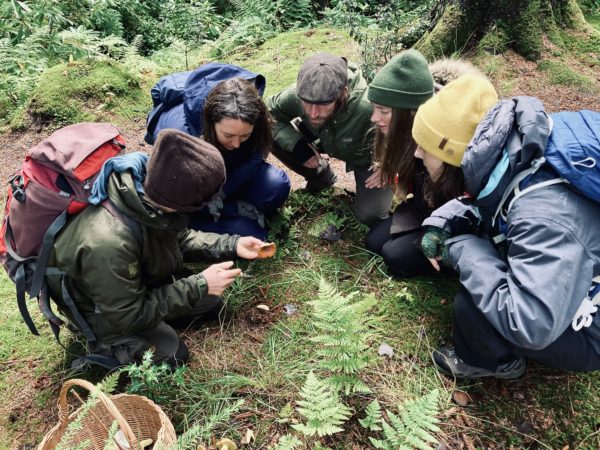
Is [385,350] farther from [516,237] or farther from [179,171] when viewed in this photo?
[179,171]

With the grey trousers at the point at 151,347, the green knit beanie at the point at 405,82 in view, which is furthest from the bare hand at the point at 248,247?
the green knit beanie at the point at 405,82

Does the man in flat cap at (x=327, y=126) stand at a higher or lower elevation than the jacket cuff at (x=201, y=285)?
higher

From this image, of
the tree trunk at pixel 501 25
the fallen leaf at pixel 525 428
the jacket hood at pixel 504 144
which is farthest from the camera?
the tree trunk at pixel 501 25

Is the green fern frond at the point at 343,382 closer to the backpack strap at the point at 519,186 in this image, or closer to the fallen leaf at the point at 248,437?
the fallen leaf at the point at 248,437

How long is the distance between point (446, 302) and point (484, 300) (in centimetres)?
104

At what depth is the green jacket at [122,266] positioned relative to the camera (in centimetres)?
236

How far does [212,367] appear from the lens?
2.91m

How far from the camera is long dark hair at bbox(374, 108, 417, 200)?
3074 millimetres

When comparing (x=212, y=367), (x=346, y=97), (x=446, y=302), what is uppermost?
(x=346, y=97)

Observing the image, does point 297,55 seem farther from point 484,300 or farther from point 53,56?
point 484,300

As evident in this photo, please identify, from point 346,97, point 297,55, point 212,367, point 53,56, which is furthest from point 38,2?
point 212,367

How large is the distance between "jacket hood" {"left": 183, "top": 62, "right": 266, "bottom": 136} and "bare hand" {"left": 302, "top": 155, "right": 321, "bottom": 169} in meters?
0.94

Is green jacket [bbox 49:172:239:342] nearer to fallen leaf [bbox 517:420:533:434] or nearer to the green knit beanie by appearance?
the green knit beanie

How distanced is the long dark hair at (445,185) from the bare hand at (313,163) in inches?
50.3
